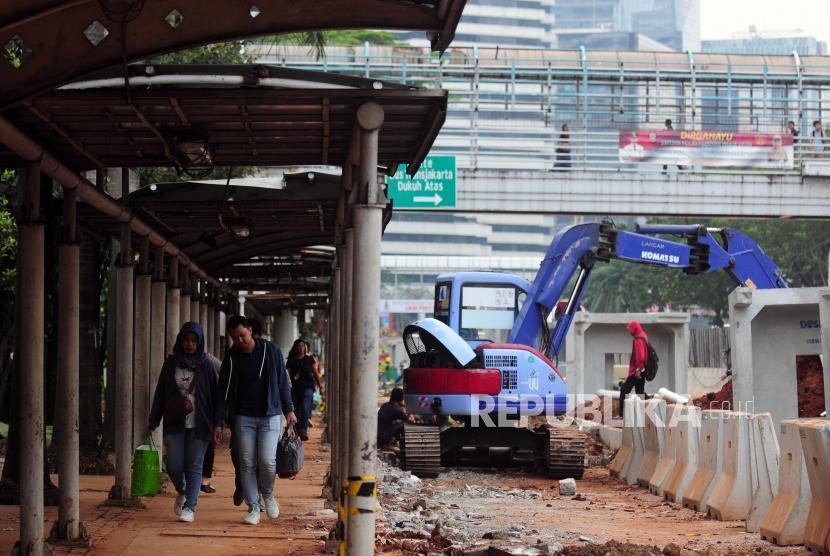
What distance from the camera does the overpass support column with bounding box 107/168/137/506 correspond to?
39.5ft

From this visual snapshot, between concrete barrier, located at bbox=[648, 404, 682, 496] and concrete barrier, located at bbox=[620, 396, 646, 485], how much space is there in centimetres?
111

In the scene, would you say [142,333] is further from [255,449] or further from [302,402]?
[302,402]

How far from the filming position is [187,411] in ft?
38.5

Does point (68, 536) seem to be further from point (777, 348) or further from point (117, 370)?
point (777, 348)

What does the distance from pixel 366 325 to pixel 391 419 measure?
13454mm

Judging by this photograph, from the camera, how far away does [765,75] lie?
42406 millimetres

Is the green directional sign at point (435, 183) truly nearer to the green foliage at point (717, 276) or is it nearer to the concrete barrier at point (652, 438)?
the concrete barrier at point (652, 438)

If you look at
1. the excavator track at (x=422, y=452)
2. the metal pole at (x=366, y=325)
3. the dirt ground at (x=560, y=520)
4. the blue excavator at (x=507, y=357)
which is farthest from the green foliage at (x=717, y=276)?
the metal pole at (x=366, y=325)

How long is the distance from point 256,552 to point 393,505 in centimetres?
410

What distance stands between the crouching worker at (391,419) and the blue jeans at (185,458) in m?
9.78

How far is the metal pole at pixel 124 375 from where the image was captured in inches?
475

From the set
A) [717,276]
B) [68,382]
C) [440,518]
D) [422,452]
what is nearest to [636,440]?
[422,452]

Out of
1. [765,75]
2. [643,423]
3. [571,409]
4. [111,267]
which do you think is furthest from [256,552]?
[765,75]

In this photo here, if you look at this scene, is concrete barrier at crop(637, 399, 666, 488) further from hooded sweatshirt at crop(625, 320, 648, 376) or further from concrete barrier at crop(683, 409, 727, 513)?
Result: hooded sweatshirt at crop(625, 320, 648, 376)
